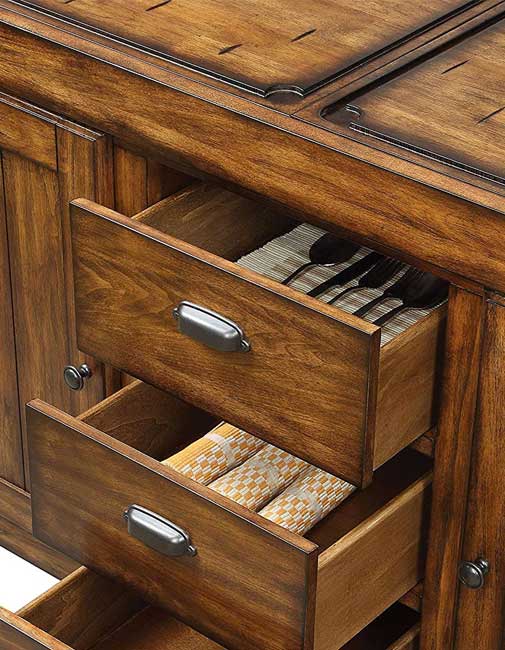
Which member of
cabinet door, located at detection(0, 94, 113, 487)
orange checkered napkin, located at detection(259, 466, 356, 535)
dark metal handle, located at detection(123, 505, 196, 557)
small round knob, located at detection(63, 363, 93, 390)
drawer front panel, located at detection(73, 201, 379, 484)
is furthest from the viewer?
small round knob, located at detection(63, 363, 93, 390)

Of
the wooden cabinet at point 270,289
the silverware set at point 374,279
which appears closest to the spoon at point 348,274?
the silverware set at point 374,279

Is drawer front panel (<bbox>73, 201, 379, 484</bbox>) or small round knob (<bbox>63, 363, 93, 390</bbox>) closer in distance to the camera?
drawer front panel (<bbox>73, 201, 379, 484</bbox>)

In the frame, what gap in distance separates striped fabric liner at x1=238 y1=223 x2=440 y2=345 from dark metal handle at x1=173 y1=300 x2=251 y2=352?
0.16 m

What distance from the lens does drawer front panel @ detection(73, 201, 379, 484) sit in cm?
131

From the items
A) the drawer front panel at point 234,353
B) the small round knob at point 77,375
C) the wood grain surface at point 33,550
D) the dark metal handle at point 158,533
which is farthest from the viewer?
the wood grain surface at point 33,550

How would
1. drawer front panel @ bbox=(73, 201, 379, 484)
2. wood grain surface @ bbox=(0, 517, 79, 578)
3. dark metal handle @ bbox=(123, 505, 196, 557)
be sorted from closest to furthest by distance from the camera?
drawer front panel @ bbox=(73, 201, 379, 484) → dark metal handle @ bbox=(123, 505, 196, 557) → wood grain surface @ bbox=(0, 517, 79, 578)

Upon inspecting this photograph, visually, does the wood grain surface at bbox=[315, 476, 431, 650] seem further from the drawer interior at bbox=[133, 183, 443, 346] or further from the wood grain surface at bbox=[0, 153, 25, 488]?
the wood grain surface at bbox=[0, 153, 25, 488]

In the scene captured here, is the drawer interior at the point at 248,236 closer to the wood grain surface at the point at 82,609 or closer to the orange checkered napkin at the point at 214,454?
the orange checkered napkin at the point at 214,454

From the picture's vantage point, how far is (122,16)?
1568 millimetres

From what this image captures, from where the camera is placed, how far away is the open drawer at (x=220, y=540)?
1.36 metres

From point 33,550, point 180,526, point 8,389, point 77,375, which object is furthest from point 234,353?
point 33,550

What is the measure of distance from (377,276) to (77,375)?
0.40m

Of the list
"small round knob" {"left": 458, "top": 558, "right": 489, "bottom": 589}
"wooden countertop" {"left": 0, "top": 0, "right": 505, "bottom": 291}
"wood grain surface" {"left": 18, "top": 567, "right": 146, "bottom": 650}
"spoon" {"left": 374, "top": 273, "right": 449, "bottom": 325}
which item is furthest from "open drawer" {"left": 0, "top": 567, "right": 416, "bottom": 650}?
"wooden countertop" {"left": 0, "top": 0, "right": 505, "bottom": 291}

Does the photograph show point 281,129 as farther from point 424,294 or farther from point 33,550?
point 33,550
